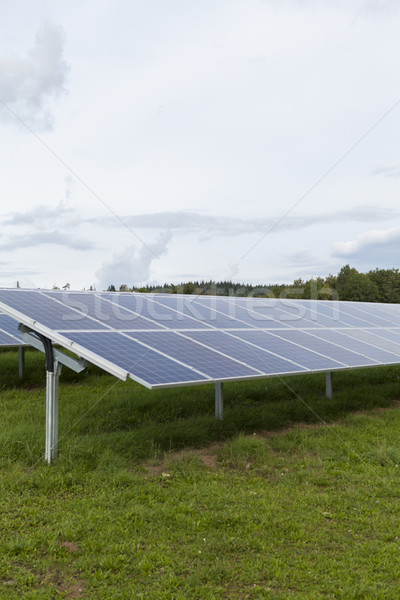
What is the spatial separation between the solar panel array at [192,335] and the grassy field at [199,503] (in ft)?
5.70

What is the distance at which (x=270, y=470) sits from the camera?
1003 centimetres

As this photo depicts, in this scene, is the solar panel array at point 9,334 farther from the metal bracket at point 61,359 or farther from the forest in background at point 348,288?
the forest in background at point 348,288

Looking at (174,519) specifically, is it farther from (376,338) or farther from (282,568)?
(376,338)

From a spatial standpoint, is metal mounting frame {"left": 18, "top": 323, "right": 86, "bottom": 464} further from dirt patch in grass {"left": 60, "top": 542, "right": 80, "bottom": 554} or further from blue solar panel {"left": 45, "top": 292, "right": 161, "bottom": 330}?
dirt patch in grass {"left": 60, "top": 542, "right": 80, "bottom": 554}

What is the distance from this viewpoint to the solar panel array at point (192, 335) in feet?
32.5

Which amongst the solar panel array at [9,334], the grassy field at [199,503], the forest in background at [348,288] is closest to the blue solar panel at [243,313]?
the grassy field at [199,503]

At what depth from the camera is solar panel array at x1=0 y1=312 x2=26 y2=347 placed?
1825 centimetres

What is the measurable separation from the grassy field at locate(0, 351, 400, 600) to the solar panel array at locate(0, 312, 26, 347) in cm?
393

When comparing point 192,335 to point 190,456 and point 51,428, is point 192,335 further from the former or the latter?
point 51,428

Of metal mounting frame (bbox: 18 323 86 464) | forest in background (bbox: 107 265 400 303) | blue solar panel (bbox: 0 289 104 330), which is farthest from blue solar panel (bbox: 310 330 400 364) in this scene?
forest in background (bbox: 107 265 400 303)

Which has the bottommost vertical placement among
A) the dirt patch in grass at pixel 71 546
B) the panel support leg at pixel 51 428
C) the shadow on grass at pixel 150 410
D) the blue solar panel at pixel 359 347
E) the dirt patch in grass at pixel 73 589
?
the dirt patch in grass at pixel 73 589

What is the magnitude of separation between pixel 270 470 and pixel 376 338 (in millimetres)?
9028

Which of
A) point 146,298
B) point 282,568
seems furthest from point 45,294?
point 282,568

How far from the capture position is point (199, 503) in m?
8.38
